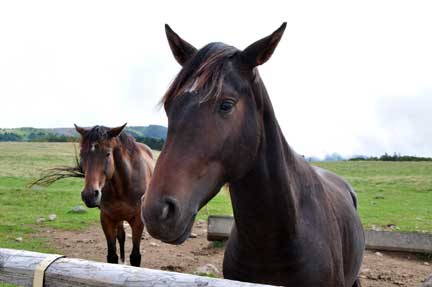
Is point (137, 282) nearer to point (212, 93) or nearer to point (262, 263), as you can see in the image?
point (262, 263)

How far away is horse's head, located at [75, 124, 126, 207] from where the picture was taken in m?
6.24

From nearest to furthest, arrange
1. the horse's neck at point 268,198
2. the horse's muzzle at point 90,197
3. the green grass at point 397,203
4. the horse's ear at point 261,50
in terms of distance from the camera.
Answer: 1. the horse's ear at point 261,50
2. the horse's neck at point 268,198
3. the horse's muzzle at point 90,197
4. the green grass at point 397,203

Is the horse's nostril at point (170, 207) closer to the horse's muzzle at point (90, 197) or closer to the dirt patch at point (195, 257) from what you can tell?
the horse's muzzle at point (90, 197)

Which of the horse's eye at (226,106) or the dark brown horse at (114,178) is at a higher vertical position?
the horse's eye at (226,106)

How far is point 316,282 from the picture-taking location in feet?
8.87

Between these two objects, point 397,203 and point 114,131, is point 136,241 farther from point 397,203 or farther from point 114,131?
point 397,203

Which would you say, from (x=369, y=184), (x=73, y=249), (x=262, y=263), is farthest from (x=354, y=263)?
(x=369, y=184)

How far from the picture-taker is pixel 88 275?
2.37 m

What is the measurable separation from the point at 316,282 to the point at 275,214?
565mm

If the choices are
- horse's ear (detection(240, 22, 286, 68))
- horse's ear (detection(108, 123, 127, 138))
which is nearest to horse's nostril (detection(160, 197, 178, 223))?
horse's ear (detection(240, 22, 286, 68))

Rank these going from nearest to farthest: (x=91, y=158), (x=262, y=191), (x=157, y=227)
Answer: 1. (x=157, y=227)
2. (x=262, y=191)
3. (x=91, y=158)

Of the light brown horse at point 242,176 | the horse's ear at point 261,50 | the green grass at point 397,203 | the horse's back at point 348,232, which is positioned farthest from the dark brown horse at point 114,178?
the green grass at point 397,203

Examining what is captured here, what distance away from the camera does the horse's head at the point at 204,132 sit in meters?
1.90

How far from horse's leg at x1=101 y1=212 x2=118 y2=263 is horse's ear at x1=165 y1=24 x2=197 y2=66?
5208 mm
